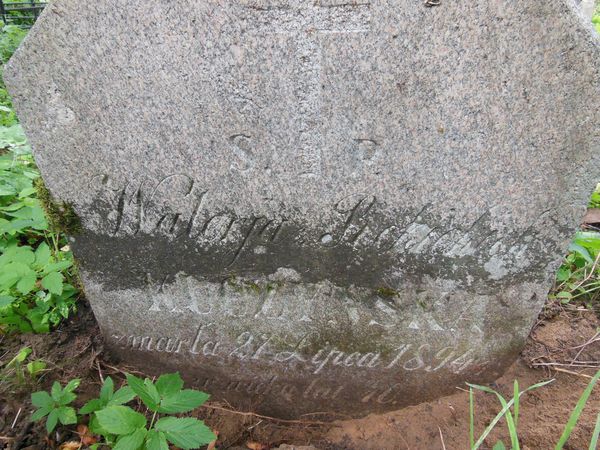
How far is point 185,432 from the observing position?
135cm

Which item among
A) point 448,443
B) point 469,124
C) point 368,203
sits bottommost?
point 448,443

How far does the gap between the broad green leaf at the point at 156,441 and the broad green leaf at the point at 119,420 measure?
0.05m

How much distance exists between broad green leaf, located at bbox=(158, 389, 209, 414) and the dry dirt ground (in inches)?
18.8

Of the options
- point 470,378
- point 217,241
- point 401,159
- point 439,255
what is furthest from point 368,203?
point 470,378

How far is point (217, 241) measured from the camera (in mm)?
1559

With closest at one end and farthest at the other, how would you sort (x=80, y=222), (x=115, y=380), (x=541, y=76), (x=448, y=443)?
(x=541, y=76), (x=80, y=222), (x=448, y=443), (x=115, y=380)

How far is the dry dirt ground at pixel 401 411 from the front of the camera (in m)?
1.73

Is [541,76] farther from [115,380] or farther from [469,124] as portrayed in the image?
[115,380]

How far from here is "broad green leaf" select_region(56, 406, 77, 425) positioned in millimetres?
1576

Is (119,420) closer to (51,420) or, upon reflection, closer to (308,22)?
(51,420)

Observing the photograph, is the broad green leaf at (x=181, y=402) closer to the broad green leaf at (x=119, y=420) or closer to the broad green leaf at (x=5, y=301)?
the broad green leaf at (x=119, y=420)

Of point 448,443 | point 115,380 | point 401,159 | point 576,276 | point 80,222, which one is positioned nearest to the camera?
point 401,159

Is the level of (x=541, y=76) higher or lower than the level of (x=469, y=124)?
higher

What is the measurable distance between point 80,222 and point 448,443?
67.5 inches
